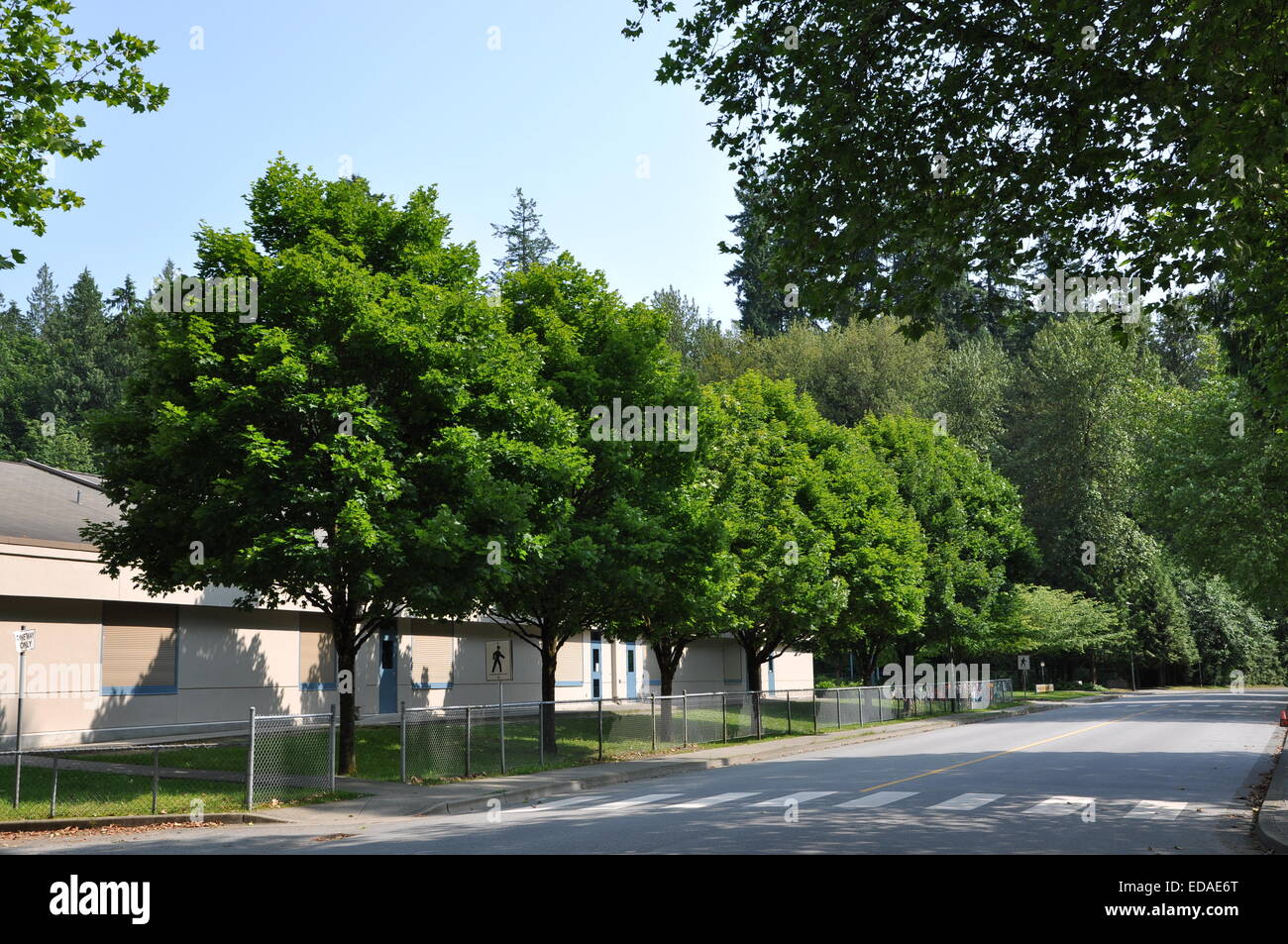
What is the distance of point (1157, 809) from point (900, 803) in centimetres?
341

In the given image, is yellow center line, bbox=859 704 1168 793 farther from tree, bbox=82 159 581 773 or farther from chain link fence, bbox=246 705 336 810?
chain link fence, bbox=246 705 336 810

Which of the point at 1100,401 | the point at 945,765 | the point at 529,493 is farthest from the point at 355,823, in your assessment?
the point at 1100,401

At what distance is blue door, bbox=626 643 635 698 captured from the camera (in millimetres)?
48156

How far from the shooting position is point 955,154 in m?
12.3

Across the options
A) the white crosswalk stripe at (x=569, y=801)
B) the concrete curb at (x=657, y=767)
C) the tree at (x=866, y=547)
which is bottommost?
the concrete curb at (x=657, y=767)

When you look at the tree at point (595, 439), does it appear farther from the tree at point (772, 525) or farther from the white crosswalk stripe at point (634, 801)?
the white crosswalk stripe at point (634, 801)

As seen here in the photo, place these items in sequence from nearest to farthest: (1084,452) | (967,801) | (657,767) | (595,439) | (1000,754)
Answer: (967,801)
(657,767)
(1000,754)
(595,439)
(1084,452)

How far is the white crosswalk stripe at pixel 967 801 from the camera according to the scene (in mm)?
14688

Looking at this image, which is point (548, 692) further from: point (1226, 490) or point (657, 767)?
point (1226, 490)

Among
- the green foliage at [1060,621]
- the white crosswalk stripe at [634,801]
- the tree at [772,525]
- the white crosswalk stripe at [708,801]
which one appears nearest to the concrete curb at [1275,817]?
the white crosswalk stripe at [708,801]

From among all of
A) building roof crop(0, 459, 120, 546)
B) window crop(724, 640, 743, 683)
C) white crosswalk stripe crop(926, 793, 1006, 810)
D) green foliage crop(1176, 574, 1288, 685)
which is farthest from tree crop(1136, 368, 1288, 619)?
green foliage crop(1176, 574, 1288, 685)

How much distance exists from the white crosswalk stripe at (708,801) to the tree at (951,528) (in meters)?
32.6

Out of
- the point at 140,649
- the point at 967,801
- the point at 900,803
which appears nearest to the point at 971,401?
the point at 140,649

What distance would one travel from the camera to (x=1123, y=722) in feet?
123
